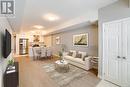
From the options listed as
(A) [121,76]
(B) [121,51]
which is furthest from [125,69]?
(B) [121,51]

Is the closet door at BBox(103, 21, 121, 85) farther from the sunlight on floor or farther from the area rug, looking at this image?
the area rug

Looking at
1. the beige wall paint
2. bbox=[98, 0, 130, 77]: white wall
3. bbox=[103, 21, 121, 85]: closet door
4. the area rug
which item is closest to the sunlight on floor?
bbox=[103, 21, 121, 85]: closet door

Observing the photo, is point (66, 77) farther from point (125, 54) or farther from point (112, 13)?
point (112, 13)

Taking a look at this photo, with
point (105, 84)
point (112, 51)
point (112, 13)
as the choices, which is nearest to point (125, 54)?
point (112, 51)

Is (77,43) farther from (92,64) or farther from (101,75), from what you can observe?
(101,75)

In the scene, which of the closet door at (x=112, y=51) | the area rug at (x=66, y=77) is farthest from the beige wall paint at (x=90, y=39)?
the closet door at (x=112, y=51)

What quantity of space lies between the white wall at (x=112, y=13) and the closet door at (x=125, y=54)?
0.95 ft

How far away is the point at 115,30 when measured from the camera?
3410mm

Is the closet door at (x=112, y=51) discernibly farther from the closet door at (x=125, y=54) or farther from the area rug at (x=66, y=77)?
the area rug at (x=66, y=77)

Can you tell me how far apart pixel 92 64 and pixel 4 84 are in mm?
3982

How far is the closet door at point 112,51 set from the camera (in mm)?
3327

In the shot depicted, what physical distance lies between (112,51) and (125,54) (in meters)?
0.45

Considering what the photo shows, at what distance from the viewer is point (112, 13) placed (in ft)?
11.6

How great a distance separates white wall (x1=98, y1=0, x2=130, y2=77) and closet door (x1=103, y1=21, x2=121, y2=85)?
188mm
